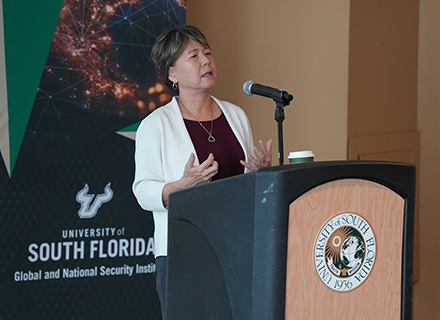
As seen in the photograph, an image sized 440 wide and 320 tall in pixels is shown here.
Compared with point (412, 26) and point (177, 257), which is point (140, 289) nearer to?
point (177, 257)

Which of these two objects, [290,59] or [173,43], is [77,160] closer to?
[173,43]

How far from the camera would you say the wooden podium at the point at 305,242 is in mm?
873

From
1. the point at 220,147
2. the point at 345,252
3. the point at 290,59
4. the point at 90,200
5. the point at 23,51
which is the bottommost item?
the point at 345,252

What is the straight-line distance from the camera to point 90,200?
262cm

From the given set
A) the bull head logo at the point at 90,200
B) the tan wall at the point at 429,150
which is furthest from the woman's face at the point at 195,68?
the tan wall at the point at 429,150

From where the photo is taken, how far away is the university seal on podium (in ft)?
2.98

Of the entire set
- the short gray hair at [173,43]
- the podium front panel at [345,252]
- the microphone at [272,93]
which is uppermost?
the short gray hair at [173,43]

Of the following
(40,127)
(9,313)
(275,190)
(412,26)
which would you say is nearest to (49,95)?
(40,127)

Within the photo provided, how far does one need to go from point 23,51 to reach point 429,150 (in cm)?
244

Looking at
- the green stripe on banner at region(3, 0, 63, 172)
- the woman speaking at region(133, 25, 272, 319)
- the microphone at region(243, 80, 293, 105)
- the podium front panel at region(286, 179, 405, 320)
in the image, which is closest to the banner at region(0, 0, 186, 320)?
the green stripe on banner at region(3, 0, 63, 172)

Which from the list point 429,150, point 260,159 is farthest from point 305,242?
point 429,150

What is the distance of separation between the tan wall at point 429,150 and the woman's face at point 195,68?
2.05 m

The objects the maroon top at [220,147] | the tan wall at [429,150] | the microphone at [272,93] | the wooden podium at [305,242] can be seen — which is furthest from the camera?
the tan wall at [429,150]

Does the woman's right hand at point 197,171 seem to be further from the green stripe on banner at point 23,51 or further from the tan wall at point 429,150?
the tan wall at point 429,150
